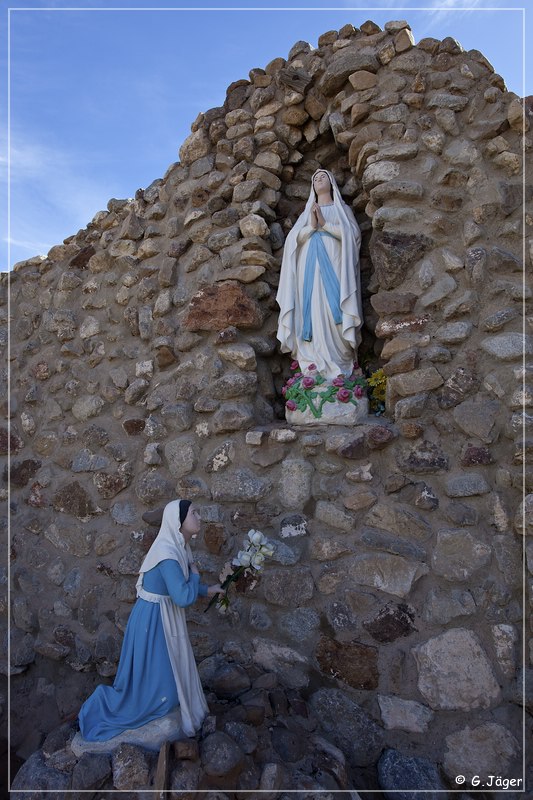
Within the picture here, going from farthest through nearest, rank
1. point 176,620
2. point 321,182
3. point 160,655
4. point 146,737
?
point 321,182
point 176,620
point 160,655
point 146,737

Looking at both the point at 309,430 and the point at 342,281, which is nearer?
the point at 309,430

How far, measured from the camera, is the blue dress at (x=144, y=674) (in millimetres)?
2637

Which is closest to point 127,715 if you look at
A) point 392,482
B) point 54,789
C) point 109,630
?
point 54,789

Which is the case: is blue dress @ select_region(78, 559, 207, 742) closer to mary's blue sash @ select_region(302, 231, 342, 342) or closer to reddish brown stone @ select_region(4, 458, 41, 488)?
mary's blue sash @ select_region(302, 231, 342, 342)

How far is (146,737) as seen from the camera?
2.56 m

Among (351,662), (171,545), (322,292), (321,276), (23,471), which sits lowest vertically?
(351,662)

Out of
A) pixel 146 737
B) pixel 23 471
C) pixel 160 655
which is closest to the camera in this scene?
pixel 146 737

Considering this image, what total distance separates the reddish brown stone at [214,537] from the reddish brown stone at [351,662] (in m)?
0.82

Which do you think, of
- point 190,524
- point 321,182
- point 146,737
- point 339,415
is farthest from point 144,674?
point 321,182

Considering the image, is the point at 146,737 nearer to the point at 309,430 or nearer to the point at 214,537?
the point at 214,537

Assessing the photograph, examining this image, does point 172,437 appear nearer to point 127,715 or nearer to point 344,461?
point 344,461

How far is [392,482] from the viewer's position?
3.26 meters

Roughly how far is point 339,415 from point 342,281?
3.06 feet

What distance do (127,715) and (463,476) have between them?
79.6 inches
